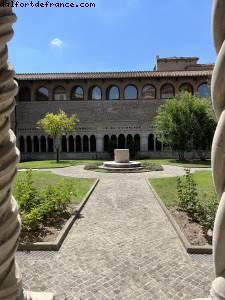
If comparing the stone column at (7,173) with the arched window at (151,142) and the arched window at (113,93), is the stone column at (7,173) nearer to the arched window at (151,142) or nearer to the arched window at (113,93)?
the arched window at (151,142)

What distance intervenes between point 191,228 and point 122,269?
2.77 m

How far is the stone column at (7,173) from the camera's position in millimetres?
1782

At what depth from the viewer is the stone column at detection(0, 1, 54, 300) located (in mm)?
1782

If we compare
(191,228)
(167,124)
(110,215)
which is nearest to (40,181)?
(110,215)

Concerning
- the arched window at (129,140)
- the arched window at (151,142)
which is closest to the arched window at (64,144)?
the arched window at (129,140)

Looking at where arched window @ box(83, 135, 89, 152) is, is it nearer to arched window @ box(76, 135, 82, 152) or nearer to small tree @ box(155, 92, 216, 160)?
arched window @ box(76, 135, 82, 152)

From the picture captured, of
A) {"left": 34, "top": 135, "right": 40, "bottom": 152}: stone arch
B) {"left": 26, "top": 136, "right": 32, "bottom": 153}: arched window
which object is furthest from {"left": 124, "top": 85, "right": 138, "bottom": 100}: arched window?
{"left": 26, "top": 136, "right": 32, "bottom": 153}: arched window

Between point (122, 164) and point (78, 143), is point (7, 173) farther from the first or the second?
point (78, 143)

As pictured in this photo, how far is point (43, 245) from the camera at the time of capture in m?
6.20

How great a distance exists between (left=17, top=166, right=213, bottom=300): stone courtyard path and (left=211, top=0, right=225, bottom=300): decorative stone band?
9.40 ft

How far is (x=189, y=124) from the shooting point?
2769 centimetres

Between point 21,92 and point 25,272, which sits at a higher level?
point 21,92

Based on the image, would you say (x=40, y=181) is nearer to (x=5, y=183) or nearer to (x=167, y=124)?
(x=5, y=183)

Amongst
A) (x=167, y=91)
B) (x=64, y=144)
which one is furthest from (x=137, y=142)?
(x=64, y=144)
